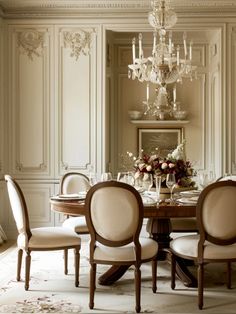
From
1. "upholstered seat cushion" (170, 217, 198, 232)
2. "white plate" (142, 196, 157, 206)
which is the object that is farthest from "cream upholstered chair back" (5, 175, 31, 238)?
"upholstered seat cushion" (170, 217, 198, 232)

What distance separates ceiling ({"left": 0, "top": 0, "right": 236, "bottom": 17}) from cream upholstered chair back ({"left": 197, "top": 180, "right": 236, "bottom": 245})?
2.88 meters

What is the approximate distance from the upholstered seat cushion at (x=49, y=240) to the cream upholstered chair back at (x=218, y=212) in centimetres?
90

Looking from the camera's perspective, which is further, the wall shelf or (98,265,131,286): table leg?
the wall shelf

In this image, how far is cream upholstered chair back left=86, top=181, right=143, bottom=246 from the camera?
8.56 ft

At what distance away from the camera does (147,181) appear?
347 cm

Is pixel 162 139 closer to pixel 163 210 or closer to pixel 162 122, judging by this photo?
pixel 162 122

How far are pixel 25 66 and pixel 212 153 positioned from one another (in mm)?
2378

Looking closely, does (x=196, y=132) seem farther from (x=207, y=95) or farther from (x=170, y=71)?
(x=170, y=71)

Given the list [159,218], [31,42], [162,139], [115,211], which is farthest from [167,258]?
[31,42]

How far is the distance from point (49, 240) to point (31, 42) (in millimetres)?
2782

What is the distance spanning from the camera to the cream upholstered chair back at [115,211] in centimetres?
261

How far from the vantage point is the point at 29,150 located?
506 centimetres

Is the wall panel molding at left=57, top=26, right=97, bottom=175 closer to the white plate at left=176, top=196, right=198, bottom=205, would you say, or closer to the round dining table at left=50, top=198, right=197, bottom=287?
the round dining table at left=50, top=198, right=197, bottom=287

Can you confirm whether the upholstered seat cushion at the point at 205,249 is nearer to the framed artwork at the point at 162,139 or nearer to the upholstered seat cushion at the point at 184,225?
the upholstered seat cushion at the point at 184,225
